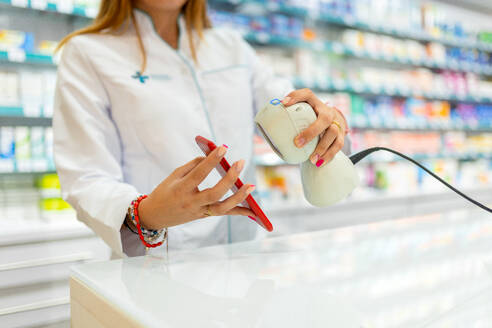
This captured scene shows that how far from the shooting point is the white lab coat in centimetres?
91

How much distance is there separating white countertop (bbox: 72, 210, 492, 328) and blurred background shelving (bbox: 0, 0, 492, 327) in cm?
62

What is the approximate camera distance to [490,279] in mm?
631

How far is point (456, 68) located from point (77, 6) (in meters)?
3.68

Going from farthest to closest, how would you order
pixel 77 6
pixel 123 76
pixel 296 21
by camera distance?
pixel 296 21
pixel 77 6
pixel 123 76

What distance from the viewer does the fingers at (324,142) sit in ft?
2.61

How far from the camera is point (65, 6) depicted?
211 cm

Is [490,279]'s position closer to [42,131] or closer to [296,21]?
[42,131]

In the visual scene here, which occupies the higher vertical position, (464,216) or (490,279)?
(490,279)

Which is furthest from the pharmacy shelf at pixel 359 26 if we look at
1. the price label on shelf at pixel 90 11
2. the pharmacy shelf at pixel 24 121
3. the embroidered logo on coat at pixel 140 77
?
the embroidered logo on coat at pixel 140 77

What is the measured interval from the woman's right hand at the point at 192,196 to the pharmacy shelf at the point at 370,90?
8.00 feet

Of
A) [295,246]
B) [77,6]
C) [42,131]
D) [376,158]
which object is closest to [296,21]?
[376,158]

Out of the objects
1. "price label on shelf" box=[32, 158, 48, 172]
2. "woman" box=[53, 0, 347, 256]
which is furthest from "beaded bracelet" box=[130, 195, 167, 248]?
"price label on shelf" box=[32, 158, 48, 172]

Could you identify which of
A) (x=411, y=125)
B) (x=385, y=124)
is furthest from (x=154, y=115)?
(x=411, y=125)

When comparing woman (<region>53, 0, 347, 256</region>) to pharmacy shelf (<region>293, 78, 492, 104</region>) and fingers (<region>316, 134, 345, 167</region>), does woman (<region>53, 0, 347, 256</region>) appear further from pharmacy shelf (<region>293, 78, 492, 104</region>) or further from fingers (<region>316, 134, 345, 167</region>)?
pharmacy shelf (<region>293, 78, 492, 104</region>)
